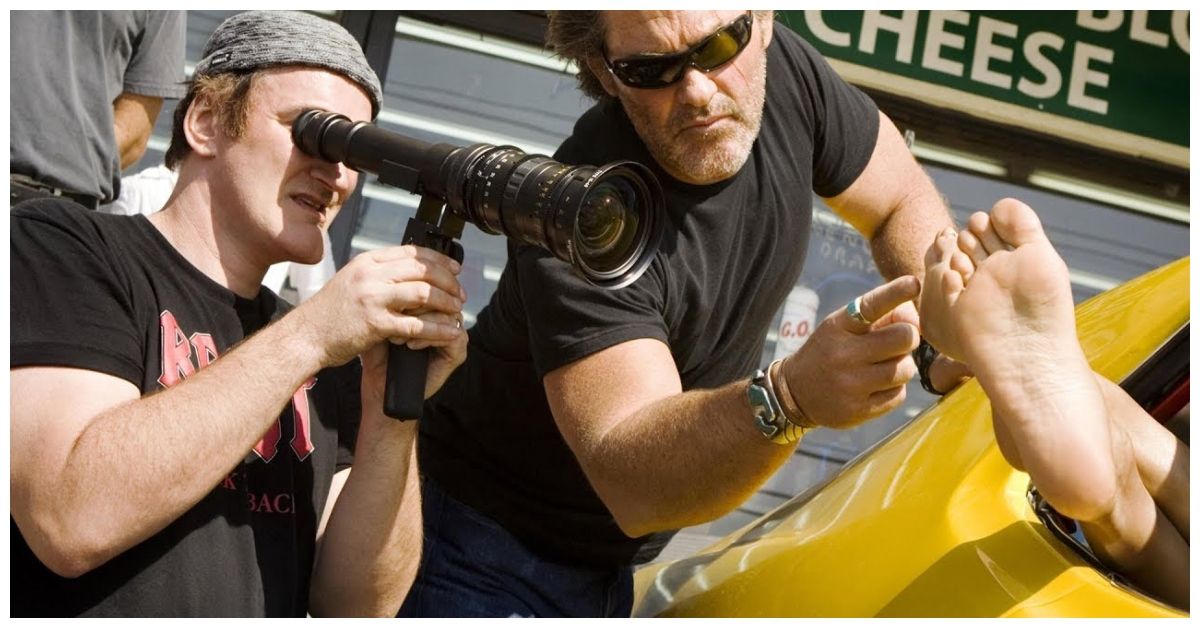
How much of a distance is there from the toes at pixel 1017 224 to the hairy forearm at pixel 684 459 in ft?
1.33

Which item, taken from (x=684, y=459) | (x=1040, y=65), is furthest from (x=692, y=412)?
(x=1040, y=65)

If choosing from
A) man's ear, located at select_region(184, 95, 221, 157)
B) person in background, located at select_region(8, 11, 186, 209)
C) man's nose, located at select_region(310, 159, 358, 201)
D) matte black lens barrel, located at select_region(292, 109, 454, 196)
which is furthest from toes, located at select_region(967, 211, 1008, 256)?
person in background, located at select_region(8, 11, 186, 209)

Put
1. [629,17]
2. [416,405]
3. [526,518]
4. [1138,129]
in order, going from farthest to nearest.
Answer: [1138,129]
[526,518]
[629,17]
[416,405]

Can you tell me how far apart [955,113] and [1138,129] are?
0.73m

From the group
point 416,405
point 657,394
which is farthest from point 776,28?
point 416,405

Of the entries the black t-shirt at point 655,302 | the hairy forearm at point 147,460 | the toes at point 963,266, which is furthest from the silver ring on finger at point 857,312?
the hairy forearm at point 147,460

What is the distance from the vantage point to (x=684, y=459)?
76.4 inches

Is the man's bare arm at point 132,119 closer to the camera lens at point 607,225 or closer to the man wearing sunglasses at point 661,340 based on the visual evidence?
the man wearing sunglasses at point 661,340

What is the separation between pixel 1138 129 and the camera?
5352mm

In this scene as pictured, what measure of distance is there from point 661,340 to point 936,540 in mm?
606

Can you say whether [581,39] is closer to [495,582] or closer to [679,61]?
[679,61]

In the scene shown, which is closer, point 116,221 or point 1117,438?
point 1117,438

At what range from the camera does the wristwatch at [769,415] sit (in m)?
1.83

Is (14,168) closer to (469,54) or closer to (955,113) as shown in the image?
(469,54)
